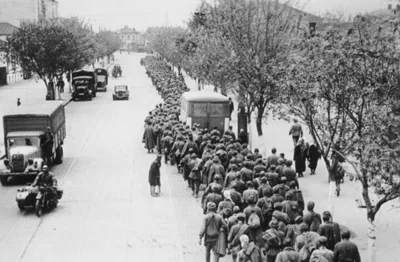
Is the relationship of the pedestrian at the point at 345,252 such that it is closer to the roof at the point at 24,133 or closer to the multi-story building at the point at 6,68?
the roof at the point at 24,133

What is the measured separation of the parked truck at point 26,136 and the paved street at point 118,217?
2.21ft

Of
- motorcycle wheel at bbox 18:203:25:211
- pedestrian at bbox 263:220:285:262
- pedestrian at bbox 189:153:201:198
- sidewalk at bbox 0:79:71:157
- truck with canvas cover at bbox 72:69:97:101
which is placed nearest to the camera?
pedestrian at bbox 263:220:285:262

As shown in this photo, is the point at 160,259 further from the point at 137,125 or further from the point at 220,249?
the point at 137,125

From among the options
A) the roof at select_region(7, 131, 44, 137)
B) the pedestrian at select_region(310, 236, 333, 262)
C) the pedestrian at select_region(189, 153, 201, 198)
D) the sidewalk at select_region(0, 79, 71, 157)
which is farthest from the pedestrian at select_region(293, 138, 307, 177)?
the sidewalk at select_region(0, 79, 71, 157)

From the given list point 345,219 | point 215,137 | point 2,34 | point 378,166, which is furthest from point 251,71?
point 2,34

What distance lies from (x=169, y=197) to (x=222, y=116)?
9085mm

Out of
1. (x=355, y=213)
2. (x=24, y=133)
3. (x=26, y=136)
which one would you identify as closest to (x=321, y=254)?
(x=355, y=213)

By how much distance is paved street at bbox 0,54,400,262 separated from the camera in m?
14.2

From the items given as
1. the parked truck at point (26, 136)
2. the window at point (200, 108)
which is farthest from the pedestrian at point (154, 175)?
the window at point (200, 108)

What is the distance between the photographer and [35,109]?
22.8 m

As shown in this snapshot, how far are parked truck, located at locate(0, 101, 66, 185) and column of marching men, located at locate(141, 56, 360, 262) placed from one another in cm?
447

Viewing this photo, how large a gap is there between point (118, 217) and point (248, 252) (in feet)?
21.9

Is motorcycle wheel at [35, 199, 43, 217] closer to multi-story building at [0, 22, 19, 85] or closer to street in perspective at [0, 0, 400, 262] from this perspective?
street in perspective at [0, 0, 400, 262]

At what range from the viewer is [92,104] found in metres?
46.7
